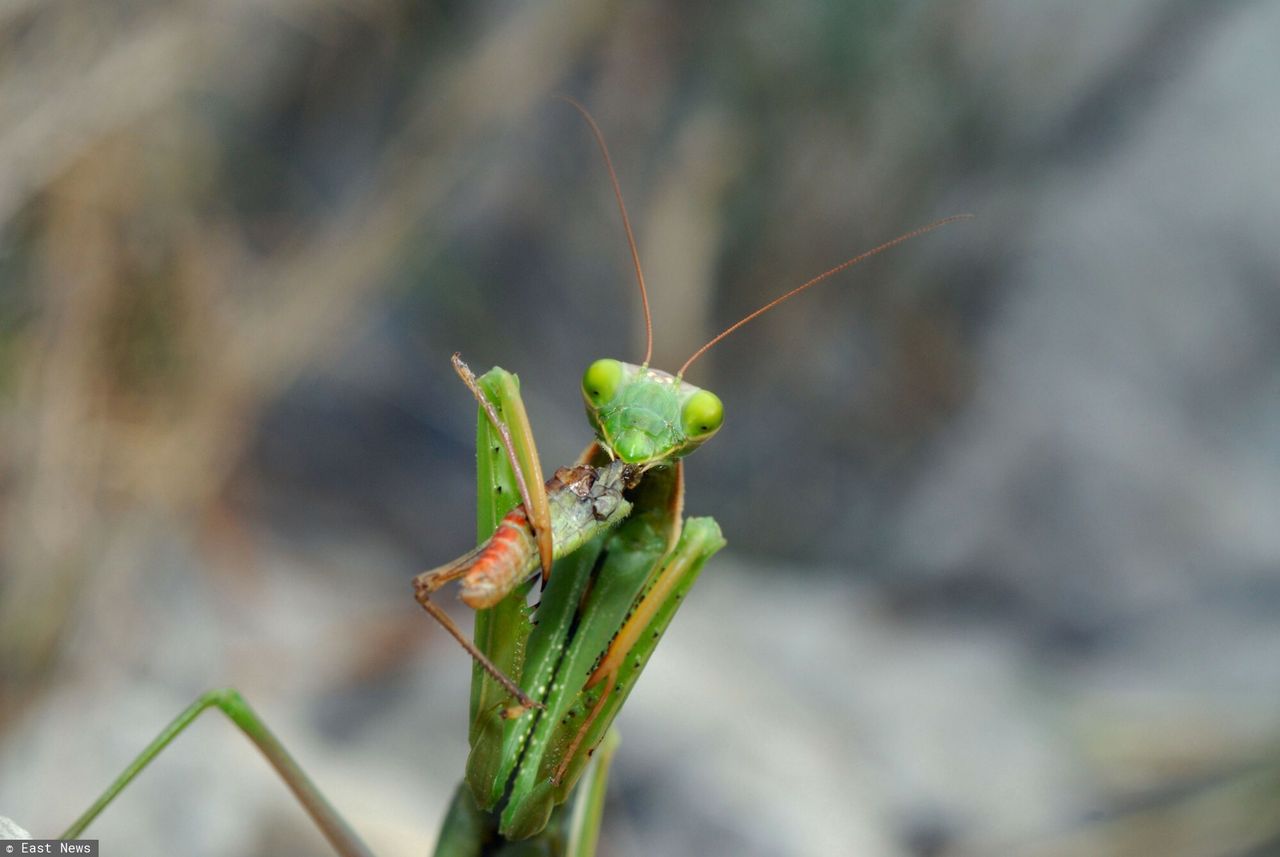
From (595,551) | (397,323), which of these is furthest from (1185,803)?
(397,323)

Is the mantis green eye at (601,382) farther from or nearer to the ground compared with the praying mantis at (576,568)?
farther from the ground

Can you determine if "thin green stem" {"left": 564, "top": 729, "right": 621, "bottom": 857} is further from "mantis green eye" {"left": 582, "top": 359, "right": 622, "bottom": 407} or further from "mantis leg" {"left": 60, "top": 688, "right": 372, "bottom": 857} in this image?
"mantis green eye" {"left": 582, "top": 359, "right": 622, "bottom": 407}

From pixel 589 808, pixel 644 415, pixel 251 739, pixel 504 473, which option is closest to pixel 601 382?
pixel 644 415

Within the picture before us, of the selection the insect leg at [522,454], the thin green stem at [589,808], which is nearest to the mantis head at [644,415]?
the insect leg at [522,454]

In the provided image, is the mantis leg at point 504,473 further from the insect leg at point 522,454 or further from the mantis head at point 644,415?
the mantis head at point 644,415

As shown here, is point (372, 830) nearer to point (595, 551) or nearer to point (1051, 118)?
point (595, 551)
